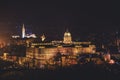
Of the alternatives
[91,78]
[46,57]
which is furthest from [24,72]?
[46,57]

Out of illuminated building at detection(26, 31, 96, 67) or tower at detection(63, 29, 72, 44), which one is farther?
tower at detection(63, 29, 72, 44)

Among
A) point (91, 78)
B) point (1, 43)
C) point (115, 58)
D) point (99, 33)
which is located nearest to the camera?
point (91, 78)

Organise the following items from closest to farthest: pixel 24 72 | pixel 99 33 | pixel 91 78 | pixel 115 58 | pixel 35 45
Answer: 1. pixel 91 78
2. pixel 24 72
3. pixel 115 58
4. pixel 35 45
5. pixel 99 33

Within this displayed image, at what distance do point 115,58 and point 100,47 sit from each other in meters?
4.71

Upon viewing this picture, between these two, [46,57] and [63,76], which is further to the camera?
[46,57]

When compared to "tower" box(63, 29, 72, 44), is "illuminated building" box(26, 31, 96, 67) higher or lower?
lower

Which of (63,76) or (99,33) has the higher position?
(99,33)

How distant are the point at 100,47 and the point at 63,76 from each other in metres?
11.1

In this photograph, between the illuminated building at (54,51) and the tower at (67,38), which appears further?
the tower at (67,38)

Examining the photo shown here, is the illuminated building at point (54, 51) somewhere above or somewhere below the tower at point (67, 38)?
below

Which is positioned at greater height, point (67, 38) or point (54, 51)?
point (67, 38)

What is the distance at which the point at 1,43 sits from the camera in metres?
36.9

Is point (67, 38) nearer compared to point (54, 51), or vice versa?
point (54, 51)

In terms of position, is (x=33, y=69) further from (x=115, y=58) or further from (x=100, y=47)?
(x=100, y=47)
